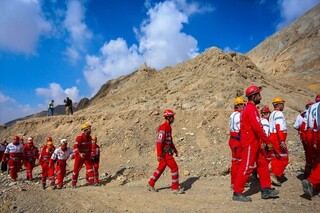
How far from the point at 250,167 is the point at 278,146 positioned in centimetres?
170

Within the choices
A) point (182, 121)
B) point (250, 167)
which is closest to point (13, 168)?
point (182, 121)

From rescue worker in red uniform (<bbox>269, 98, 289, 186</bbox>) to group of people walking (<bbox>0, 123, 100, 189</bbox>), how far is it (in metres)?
5.49

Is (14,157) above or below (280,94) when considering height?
below

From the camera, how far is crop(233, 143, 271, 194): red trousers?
227 inches

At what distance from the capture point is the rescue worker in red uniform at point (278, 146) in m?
6.95

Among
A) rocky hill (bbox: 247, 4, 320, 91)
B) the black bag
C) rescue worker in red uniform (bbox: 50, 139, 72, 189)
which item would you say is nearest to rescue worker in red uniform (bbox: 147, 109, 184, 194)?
rescue worker in red uniform (bbox: 50, 139, 72, 189)

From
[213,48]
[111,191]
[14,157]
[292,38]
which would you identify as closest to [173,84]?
[213,48]

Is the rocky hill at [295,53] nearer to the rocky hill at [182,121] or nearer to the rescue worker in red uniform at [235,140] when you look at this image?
the rocky hill at [182,121]

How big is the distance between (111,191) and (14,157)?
25.3 feet

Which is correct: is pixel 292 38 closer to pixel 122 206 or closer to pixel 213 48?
pixel 213 48

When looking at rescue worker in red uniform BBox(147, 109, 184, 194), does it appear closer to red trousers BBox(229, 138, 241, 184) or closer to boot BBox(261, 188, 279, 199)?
red trousers BBox(229, 138, 241, 184)

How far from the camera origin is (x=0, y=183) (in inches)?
531

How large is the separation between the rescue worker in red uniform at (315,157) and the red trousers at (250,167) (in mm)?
632

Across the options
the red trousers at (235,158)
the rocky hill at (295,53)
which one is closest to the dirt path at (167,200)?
the red trousers at (235,158)
